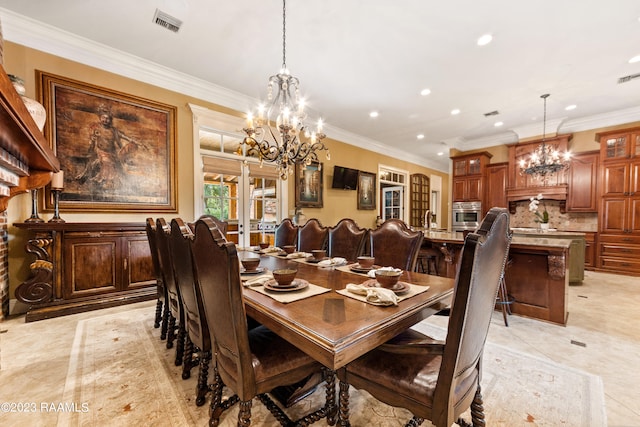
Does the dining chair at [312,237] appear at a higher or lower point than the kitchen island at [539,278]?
higher

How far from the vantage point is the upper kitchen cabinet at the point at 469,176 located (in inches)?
255

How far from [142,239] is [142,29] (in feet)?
7.62

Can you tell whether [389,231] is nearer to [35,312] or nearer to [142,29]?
[142,29]

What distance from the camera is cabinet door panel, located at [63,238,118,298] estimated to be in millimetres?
2764

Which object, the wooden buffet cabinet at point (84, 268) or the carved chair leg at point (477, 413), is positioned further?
the wooden buffet cabinet at point (84, 268)

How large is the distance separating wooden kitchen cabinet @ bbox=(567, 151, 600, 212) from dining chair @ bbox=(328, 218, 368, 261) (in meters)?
5.64

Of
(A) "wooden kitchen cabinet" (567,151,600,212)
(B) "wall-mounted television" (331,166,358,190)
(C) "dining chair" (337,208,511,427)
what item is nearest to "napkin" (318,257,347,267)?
(C) "dining chair" (337,208,511,427)

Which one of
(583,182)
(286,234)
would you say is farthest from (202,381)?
(583,182)

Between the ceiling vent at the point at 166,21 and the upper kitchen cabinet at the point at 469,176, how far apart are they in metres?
6.58

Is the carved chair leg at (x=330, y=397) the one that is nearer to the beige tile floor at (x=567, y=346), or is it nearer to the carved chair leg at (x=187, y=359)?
the carved chair leg at (x=187, y=359)

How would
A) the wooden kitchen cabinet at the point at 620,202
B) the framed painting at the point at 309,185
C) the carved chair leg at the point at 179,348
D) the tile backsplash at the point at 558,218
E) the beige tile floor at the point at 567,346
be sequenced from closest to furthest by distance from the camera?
the beige tile floor at the point at 567,346 → the carved chair leg at the point at 179,348 → the wooden kitchen cabinet at the point at 620,202 → the framed painting at the point at 309,185 → the tile backsplash at the point at 558,218

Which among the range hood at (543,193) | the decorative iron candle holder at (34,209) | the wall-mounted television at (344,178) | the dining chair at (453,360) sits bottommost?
the dining chair at (453,360)

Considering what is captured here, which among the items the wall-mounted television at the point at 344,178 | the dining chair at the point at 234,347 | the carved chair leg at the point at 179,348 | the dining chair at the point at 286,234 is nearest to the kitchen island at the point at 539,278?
the dining chair at the point at 286,234

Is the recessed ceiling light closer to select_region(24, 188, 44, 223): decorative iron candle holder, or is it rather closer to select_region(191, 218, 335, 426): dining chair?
select_region(191, 218, 335, 426): dining chair
